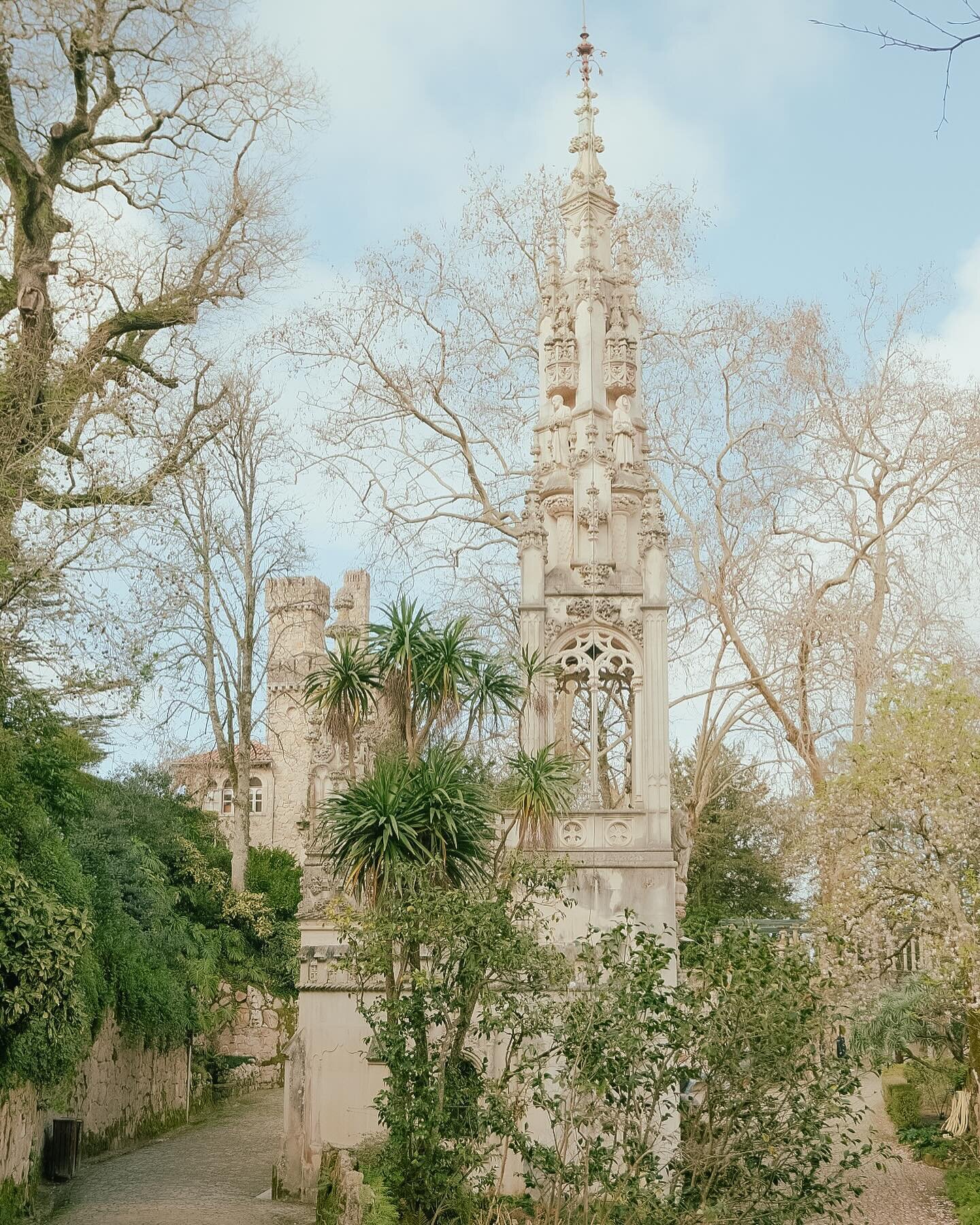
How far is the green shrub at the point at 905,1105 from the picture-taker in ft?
75.4

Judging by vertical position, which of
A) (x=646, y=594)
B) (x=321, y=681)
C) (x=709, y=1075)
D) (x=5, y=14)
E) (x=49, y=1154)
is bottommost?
(x=49, y=1154)

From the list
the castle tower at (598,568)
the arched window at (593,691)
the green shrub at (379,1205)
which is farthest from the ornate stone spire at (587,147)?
the green shrub at (379,1205)

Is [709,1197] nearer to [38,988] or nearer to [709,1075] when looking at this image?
[709,1075]

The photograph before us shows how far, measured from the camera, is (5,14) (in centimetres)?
1570

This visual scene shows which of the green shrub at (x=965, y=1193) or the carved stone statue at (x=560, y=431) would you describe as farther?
the carved stone statue at (x=560, y=431)

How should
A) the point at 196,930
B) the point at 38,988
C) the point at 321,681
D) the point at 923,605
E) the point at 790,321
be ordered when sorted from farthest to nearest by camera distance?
1. the point at 196,930
2. the point at 790,321
3. the point at 923,605
4. the point at 321,681
5. the point at 38,988

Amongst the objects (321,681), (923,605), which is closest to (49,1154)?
(321,681)

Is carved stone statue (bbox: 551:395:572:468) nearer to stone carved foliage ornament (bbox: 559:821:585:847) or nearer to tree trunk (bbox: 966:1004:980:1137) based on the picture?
stone carved foliage ornament (bbox: 559:821:585:847)

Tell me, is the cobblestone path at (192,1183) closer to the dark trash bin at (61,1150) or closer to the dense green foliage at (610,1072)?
the dark trash bin at (61,1150)

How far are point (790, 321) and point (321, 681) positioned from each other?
14357 millimetres

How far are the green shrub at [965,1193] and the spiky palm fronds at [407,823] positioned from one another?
7.05m

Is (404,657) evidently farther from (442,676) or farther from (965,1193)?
(965,1193)

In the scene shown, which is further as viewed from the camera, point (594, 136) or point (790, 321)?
point (790, 321)

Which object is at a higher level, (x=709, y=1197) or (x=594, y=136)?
(x=594, y=136)
